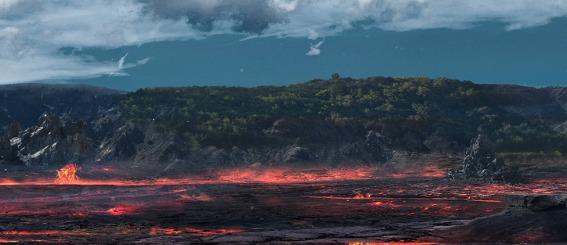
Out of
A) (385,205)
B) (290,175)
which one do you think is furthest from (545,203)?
(290,175)

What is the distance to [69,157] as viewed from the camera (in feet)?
307

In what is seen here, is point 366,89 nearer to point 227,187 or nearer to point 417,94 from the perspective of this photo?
point 417,94

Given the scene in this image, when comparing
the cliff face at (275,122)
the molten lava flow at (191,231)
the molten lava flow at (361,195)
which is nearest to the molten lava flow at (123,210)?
the molten lava flow at (191,231)

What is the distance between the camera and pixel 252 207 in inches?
1991

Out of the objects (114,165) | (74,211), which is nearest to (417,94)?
(114,165)

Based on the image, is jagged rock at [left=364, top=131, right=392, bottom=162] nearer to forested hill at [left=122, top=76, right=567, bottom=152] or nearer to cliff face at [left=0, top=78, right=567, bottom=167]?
cliff face at [left=0, top=78, right=567, bottom=167]

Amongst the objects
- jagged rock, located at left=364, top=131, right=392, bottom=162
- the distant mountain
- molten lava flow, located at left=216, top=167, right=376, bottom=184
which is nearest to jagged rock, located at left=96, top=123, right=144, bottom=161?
molten lava flow, located at left=216, top=167, right=376, bottom=184

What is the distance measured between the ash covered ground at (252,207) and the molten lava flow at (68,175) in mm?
154

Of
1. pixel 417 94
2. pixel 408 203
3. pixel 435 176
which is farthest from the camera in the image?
pixel 417 94

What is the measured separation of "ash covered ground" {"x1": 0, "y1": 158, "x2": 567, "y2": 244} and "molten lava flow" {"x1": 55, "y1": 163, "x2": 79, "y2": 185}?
15 cm

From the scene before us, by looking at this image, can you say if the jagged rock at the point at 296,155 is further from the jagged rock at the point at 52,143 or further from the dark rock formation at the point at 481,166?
the jagged rock at the point at 52,143

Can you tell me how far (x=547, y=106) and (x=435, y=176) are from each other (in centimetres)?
6538

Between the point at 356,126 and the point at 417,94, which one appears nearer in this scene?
the point at 356,126

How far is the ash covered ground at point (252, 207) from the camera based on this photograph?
1355 inches
